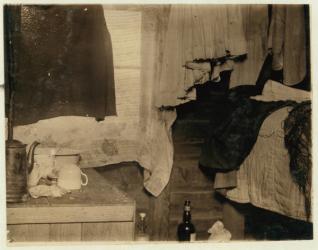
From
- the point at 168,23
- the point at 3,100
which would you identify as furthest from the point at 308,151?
the point at 3,100

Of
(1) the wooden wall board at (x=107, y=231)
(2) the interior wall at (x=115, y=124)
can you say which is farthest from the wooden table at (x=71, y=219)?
(2) the interior wall at (x=115, y=124)

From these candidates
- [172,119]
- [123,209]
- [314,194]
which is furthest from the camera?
[172,119]

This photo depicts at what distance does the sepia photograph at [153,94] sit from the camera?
2051 mm

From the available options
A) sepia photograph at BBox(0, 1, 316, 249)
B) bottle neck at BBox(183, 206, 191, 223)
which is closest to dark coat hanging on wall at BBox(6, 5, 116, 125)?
sepia photograph at BBox(0, 1, 316, 249)

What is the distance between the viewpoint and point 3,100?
191cm

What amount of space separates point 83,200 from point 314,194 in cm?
95

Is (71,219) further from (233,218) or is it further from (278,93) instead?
(278,93)

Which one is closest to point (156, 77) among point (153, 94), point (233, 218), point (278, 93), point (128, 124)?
point (153, 94)

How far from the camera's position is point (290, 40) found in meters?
2.14

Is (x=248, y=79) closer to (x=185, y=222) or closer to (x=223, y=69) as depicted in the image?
(x=223, y=69)

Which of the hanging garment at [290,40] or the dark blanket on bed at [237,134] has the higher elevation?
the hanging garment at [290,40]

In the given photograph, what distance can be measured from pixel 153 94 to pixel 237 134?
409 millimetres

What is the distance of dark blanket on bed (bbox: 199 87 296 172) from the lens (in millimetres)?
2166

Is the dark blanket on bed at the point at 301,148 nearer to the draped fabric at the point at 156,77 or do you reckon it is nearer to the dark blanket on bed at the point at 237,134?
the dark blanket on bed at the point at 237,134
